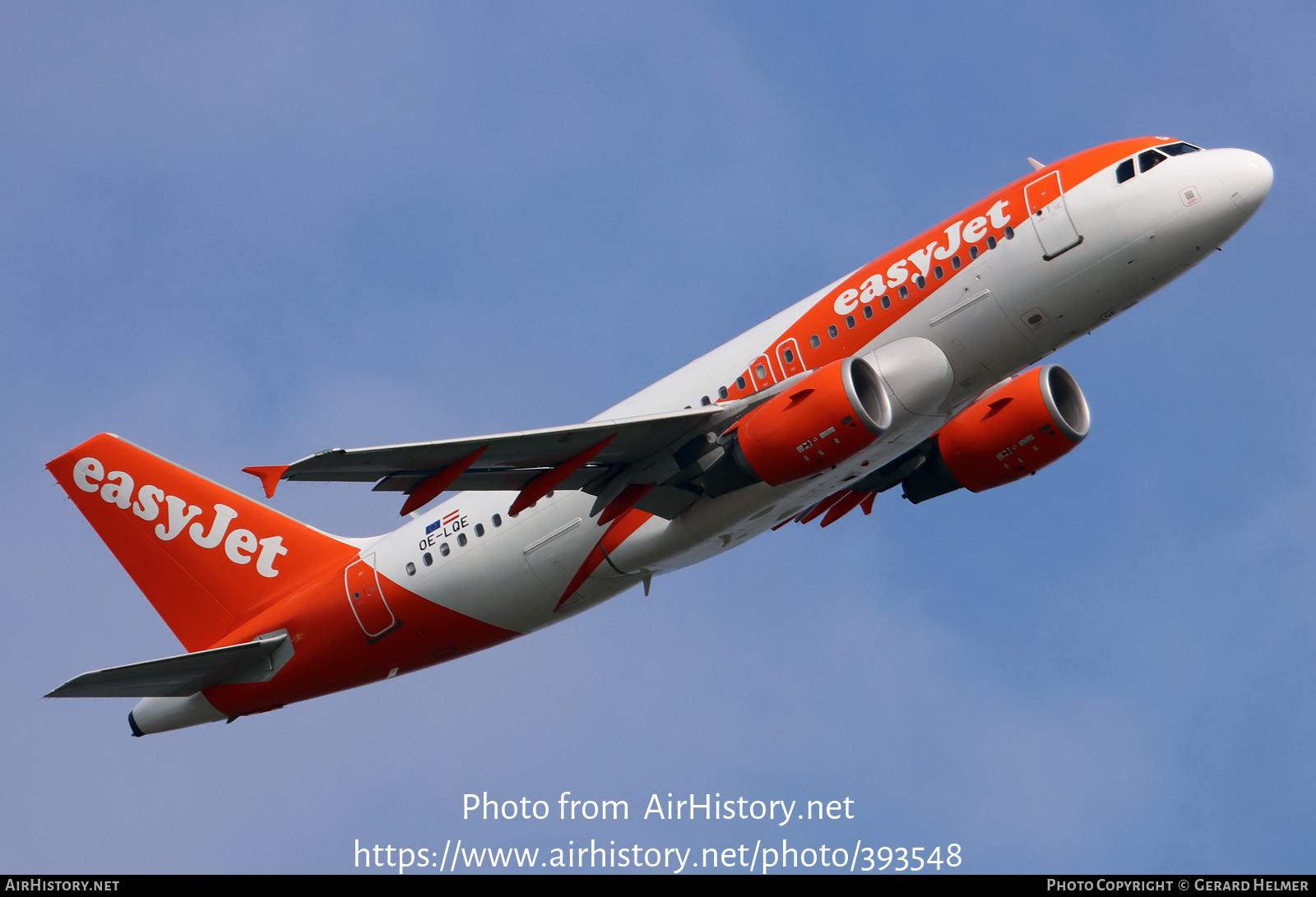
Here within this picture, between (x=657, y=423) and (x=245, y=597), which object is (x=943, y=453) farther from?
(x=245, y=597)

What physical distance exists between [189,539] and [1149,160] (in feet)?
77.9

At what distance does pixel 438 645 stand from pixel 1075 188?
659 inches

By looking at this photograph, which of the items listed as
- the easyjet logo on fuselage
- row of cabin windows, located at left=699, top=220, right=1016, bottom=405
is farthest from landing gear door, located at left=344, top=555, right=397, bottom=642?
the easyjet logo on fuselage

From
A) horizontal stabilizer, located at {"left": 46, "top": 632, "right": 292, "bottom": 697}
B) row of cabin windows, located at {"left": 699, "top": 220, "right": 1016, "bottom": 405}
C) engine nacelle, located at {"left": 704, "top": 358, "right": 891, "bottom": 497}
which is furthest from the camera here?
horizontal stabilizer, located at {"left": 46, "top": 632, "right": 292, "bottom": 697}

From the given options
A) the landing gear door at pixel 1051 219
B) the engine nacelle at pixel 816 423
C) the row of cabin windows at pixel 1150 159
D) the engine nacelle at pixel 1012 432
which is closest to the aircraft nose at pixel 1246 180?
the row of cabin windows at pixel 1150 159

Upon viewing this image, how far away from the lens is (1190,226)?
28.5 m

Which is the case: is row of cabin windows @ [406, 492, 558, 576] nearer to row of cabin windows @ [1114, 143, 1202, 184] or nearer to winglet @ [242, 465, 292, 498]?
winglet @ [242, 465, 292, 498]

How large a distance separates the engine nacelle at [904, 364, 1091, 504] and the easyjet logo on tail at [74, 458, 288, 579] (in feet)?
52.5

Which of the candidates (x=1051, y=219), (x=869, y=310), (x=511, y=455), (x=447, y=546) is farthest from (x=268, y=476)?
(x=1051, y=219)

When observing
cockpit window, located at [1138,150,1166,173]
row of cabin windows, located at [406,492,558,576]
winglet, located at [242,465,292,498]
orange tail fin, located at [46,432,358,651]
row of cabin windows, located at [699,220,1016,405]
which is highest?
cockpit window, located at [1138,150,1166,173]

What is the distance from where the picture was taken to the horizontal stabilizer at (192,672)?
32312 mm

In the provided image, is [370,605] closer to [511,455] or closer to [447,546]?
[447,546]

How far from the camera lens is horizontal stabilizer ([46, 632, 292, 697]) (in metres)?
32.3

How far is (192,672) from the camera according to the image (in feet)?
111
